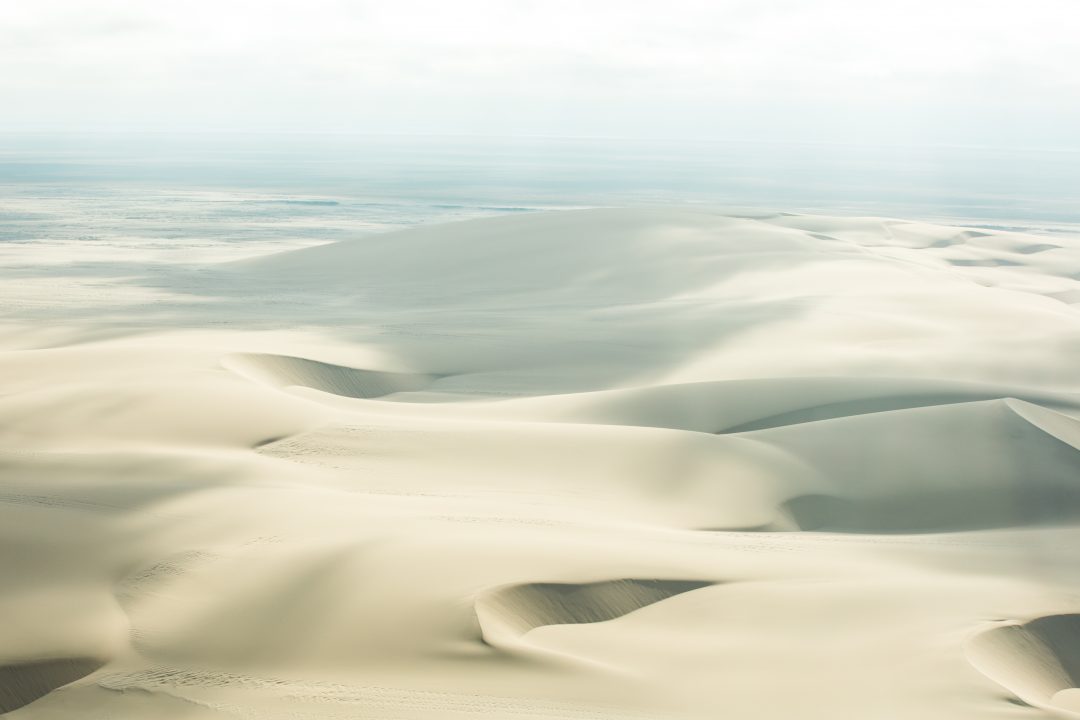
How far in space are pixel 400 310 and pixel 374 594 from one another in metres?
14.5

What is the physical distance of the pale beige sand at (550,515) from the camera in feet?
17.8

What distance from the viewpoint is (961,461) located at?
32.6ft

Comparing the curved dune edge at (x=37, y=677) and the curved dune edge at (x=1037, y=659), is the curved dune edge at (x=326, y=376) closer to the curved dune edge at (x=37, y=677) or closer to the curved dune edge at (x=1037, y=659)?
the curved dune edge at (x=37, y=677)

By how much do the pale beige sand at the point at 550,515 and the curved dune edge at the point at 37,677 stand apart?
2 centimetres

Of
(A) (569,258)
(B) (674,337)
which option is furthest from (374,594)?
(A) (569,258)

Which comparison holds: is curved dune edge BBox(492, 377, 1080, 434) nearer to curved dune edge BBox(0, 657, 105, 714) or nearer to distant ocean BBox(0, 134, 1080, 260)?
curved dune edge BBox(0, 657, 105, 714)

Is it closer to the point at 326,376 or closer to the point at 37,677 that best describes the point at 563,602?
the point at 37,677

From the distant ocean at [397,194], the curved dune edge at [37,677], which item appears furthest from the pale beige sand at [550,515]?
the distant ocean at [397,194]

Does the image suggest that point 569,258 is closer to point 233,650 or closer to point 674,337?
point 674,337

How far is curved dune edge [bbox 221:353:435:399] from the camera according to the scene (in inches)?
523

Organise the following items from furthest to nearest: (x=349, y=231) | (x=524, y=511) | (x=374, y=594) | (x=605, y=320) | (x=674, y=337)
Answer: (x=349, y=231) → (x=605, y=320) → (x=674, y=337) → (x=524, y=511) → (x=374, y=594)

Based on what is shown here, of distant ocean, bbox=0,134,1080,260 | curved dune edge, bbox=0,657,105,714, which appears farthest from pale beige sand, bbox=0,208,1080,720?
distant ocean, bbox=0,134,1080,260

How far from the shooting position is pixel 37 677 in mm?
5469

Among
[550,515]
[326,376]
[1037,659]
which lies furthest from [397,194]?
[1037,659]
